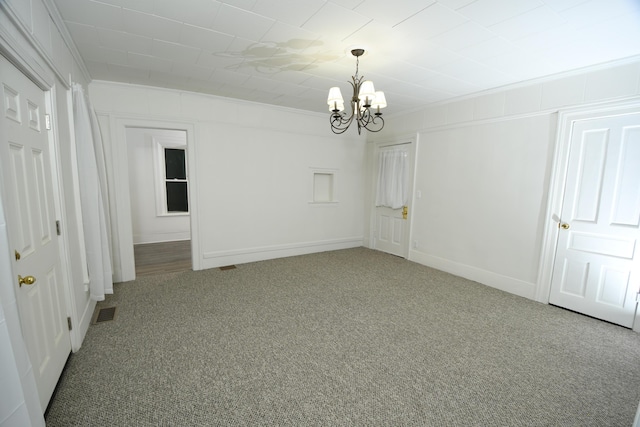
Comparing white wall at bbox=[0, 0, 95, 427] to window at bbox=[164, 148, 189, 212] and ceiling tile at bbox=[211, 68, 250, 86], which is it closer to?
ceiling tile at bbox=[211, 68, 250, 86]

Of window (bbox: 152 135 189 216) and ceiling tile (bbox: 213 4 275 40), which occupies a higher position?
ceiling tile (bbox: 213 4 275 40)

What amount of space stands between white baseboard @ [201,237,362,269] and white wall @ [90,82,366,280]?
0.05 feet

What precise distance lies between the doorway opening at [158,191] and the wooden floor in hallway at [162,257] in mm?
16

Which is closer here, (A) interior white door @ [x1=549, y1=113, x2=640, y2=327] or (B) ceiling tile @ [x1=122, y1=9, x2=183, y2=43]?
(B) ceiling tile @ [x1=122, y1=9, x2=183, y2=43]

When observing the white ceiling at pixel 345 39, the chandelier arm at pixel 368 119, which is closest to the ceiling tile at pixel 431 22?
the white ceiling at pixel 345 39

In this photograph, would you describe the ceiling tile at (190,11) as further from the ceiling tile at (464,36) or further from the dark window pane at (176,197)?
the dark window pane at (176,197)

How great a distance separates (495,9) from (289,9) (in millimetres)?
→ 1449

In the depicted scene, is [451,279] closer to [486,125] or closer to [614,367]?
[614,367]

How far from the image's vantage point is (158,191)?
606 centimetres

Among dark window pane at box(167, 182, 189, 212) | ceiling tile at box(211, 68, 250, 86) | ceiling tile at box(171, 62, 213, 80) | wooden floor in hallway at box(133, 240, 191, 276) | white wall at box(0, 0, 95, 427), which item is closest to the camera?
white wall at box(0, 0, 95, 427)

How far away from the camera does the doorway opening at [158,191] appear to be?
578 cm

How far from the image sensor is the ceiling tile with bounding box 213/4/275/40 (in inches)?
82.0

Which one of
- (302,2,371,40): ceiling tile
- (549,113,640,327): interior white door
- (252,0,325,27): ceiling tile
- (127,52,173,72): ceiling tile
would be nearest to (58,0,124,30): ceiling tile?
(127,52,173,72): ceiling tile

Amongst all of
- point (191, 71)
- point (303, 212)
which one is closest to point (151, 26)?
point (191, 71)
